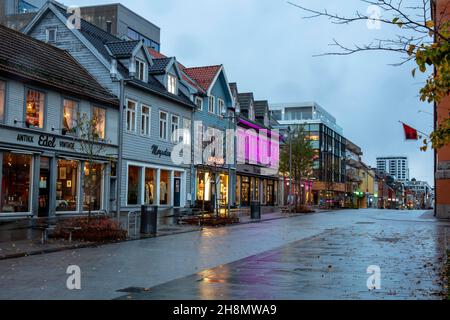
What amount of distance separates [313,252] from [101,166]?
1869 centimetres

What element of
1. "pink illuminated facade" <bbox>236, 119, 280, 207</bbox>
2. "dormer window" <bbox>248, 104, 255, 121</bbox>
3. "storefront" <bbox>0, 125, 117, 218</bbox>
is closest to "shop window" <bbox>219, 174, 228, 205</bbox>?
"pink illuminated facade" <bbox>236, 119, 280, 207</bbox>

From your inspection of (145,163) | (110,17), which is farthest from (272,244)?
(110,17)

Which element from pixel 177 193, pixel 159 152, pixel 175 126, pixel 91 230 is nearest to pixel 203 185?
pixel 177 193

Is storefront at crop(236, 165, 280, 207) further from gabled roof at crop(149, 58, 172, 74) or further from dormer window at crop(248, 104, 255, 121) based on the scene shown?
Result: gabled roof at crop(149, 58, 172, 74)

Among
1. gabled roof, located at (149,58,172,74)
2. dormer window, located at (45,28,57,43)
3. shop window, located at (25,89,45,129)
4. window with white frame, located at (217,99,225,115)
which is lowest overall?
shop window, located at (25,89,45,129)

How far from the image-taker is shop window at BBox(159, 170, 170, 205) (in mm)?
37875

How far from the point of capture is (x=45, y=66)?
2827 centimetres

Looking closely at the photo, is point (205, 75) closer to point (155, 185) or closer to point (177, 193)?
point (177, 193)

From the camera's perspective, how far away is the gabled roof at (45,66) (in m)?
25.5

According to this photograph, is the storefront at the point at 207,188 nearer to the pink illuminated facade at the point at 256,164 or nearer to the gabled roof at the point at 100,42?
the pink illuminated facade at the point at 256,164

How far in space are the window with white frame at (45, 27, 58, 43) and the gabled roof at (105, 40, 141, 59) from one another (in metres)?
3.31

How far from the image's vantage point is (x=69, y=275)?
434 inches

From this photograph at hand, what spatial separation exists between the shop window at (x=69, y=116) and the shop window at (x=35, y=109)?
5.65 feet

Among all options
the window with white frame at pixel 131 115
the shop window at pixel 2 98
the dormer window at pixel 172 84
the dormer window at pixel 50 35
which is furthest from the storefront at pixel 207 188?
the shop window at pixel 2 98
